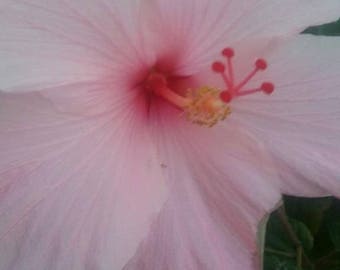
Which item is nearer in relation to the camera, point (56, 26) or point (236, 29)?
point (56, 26)

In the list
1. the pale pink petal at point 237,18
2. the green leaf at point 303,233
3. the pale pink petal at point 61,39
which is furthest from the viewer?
the green leaf at point 303,233

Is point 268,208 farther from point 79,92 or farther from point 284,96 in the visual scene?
point 79,92

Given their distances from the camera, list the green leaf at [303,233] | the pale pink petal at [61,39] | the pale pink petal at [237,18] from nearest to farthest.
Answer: the pale pink petal at [61,39], the pale pink petal at [237,18], the green leaf at [303,233]

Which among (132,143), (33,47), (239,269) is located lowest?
(239,269)

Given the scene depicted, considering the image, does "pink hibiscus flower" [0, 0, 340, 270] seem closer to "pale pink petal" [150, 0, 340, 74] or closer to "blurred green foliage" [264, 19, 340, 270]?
"pale pink petal" [150, 0, 340, 74]

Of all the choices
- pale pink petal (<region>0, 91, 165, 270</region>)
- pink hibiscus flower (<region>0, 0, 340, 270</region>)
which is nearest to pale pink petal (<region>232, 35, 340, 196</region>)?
pink hibiscus flower (<region>0, 0, 340, 270</region>)

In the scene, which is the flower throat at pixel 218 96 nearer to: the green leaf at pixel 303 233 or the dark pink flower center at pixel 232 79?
the dark pink flower center at pixel 232 79

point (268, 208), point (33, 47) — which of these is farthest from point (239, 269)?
point (33, 47)

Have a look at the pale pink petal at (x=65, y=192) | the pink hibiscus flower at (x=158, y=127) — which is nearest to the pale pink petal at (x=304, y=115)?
the pink hibiscus flower at (x=158, y=127)
